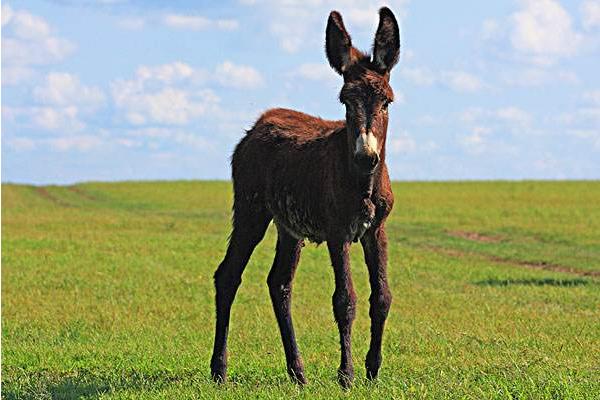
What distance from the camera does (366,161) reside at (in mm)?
7844

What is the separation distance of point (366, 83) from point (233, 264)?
10.0 ft

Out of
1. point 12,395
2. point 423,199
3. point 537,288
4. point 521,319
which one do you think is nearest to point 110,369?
point 12,395

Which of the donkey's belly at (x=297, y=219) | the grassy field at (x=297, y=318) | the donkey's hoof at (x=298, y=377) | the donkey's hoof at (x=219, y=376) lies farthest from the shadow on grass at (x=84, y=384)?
the donkey's belly at (x=297, y=219)

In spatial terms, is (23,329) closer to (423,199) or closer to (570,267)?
(570,267)

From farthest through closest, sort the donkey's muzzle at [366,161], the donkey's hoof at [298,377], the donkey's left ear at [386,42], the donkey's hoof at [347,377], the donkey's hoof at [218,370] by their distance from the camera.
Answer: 1. the donkey's hoof at [218,370]
2. the donkey's hoof at [298,377]
3. the donkey's hoof at [347,377]
4. the donkey's left ear at [386,42]
5. the donkey's muzzle at [366,161]

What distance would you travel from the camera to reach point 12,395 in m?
10.0

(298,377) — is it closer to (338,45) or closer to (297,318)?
(338,45)

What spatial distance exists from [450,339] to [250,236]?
3963 mm

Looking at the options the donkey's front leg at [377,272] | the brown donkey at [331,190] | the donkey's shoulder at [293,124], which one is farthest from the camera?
the donkey's shoulder at [293,124]

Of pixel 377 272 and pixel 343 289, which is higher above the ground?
pixel 377 272

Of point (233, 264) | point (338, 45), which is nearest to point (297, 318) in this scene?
point (233, 264)

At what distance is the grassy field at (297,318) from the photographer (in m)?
→ 9.70

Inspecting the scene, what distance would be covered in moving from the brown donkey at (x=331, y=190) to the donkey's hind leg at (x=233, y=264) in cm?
1

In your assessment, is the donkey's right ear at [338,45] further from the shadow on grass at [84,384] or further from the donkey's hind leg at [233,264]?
the shadow on grass at [84,384]
